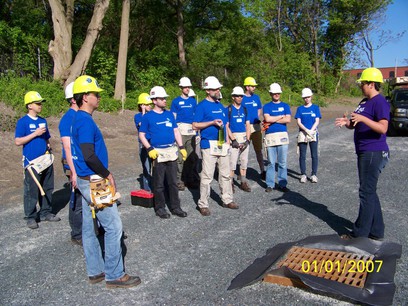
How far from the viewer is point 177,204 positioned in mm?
6418

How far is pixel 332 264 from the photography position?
421 centimetres

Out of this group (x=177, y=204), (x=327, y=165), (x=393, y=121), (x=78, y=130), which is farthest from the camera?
(x=393, y=121)

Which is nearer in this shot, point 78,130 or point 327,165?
point 78,130

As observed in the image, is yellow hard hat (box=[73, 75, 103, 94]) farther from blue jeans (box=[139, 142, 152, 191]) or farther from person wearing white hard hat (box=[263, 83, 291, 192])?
person wearing white hard hat (box=[263, 83, 291, 192])

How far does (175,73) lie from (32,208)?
22.7 metres

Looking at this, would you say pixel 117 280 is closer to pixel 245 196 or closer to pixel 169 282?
pixel 169 282

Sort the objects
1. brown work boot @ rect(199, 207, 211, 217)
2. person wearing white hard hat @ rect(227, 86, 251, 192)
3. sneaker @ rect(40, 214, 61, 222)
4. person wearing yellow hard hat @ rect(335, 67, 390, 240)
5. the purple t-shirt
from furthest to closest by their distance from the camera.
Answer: person wearing white hard hat @ rect(227, 86, 251, 192) < brown work boot @ rect(199, 207, 211, 217) < sneaker @ rect(40, 214, 61, 222) < person wearing yellow hard hat @ rect(335, 67, 390, 240) < the purple t-shirt

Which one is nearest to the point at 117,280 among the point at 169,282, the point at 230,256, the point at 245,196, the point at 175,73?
the point at 169,282

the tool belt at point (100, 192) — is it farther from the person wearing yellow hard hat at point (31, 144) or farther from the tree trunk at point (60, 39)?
the tree trunk at point (60, 39)

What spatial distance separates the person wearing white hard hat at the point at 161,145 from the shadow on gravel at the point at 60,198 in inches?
73.8

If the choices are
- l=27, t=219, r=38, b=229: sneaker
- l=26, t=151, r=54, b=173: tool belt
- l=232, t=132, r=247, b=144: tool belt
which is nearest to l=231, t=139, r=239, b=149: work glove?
l=232, t=132, r=247, b=144: tool belt

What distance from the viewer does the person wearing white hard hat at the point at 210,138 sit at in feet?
20.8

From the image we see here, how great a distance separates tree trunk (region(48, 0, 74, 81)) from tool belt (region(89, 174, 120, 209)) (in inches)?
585

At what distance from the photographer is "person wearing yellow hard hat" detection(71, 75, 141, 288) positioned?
3.72 metres
